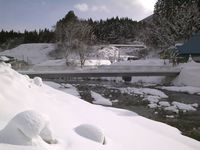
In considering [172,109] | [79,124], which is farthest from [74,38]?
[79,124]

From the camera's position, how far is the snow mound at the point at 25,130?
4840 millimetres

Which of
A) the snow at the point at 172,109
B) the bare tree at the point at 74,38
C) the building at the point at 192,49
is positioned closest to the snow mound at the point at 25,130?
the snow at the point at 172,109

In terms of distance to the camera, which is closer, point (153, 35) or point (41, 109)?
point (41, 109)

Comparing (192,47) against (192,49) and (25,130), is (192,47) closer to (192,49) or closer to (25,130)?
Result: (192,49)

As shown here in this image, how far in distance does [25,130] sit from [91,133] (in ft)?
6.38

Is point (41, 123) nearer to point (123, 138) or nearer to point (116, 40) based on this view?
point (123, 138)

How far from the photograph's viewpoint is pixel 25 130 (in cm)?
487

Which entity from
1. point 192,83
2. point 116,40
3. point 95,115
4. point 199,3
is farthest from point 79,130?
point 116,40

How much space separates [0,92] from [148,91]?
19716 millimetres

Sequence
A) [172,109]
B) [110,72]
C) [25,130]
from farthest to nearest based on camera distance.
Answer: [110,72] → [172,109] → [25,130]

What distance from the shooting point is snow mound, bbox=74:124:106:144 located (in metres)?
6.42

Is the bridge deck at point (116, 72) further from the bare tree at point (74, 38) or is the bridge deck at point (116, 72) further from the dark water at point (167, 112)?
the bare tree at point (74, 38)

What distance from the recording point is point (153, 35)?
51188 millimetres

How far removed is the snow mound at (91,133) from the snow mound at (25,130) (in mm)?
1536
